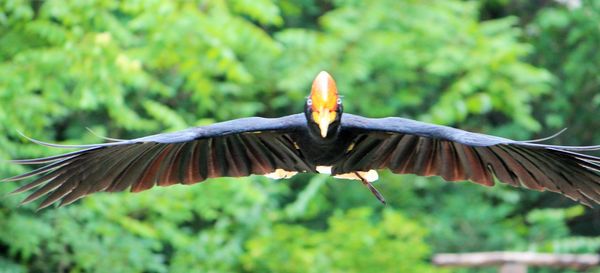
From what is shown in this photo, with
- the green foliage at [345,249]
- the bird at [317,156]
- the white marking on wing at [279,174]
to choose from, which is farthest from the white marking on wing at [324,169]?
the green foliage at [345,249]

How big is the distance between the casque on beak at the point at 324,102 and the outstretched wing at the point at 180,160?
0.34 meters

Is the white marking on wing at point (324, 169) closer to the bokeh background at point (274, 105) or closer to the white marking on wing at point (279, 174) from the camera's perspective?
the white marking on wing at point (279, 174)

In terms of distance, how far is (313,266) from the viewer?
34.3 feet

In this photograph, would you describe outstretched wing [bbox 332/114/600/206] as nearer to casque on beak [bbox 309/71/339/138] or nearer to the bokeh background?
casque on beak [bbox 309/71/339/138]

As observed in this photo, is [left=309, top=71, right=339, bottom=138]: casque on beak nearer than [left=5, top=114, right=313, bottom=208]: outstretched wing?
Yes

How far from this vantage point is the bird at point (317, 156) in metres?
5.48

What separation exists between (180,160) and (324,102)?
1.02m

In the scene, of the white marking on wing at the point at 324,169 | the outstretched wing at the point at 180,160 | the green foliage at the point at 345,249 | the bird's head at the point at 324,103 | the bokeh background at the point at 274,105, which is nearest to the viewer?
the bird's head at the point at 324,103

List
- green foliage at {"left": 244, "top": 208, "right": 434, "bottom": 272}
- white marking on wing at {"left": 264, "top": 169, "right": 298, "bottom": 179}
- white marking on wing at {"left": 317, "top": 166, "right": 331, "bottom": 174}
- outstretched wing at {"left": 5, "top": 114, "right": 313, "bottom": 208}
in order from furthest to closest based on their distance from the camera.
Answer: green foliage at {"left": 244, "top": 208, "right": 434, "bottom": 272} < white marking on wing at {"left": 264, "top": 169, "right": 298, "bottom": 179} < white marking on wing at {"left": 317, "top": 166, "right": 331, "bottom": 174} < outstretched wing at {"left": 5, "top": 114, "right": 313, "bottom": 208}

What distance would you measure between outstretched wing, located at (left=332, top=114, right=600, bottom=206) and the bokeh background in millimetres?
4044

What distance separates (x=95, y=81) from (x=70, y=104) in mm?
536

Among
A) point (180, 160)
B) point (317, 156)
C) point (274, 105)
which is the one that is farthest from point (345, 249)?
point (317, 156)

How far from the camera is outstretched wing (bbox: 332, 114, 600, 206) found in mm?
5473

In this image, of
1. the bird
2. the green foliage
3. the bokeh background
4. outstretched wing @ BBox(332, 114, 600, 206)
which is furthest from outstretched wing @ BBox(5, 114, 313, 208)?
the green foliage
